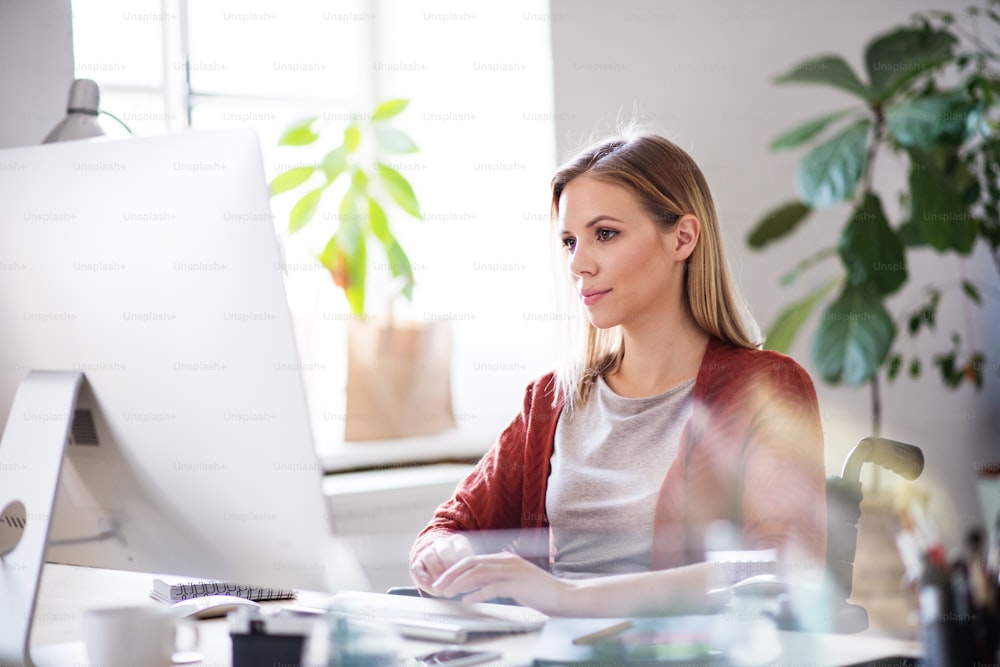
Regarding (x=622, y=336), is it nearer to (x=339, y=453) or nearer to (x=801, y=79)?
(x=339, y=453)

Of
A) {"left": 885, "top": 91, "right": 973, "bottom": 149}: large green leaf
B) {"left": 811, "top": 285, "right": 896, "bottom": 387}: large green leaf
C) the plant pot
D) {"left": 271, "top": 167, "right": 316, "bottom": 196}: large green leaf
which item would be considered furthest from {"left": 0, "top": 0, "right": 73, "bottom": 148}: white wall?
{"left": 885, "top": 91, "right": 973, "bottom": 149}: large green leaf

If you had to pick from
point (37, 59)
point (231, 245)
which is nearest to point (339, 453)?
point (37, 59)

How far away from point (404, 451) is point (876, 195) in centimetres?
165

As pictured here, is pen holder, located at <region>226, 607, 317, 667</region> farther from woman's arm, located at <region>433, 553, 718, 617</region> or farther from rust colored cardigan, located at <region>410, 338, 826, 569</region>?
rust colored cardigan, located at <region>410, 338, 826, 569</region>

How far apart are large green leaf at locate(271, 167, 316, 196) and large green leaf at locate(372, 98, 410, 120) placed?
0.28m

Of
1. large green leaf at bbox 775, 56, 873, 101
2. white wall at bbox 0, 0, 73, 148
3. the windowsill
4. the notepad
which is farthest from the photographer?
large green leaf at bbox 775, 56, 873, 101

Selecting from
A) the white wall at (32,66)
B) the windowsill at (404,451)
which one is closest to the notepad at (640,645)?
the white wall at (32,66)

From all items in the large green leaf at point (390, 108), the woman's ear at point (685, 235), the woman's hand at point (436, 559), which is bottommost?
the woman's hand at point (436, 559)

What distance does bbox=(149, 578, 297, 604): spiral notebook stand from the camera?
1.24m

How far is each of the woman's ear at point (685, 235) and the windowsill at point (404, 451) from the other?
1563mm

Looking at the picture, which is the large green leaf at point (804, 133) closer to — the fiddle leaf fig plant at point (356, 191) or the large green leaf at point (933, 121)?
the large green leaf at point (933, 121)

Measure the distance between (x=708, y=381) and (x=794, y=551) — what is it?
0.30 m

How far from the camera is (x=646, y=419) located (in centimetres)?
152

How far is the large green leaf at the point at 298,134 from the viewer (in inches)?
111
